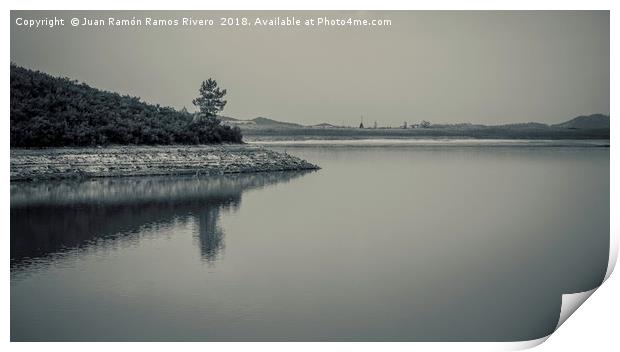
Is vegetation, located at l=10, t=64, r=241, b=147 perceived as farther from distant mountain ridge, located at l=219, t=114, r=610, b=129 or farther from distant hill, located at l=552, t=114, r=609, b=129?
distant hill, located at l=552, t=114, r=609, b=129

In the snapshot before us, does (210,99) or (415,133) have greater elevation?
(210,99)

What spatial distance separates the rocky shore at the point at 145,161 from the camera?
15023mm

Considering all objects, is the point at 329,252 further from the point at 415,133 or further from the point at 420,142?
the point at 420,142

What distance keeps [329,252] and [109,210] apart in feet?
16.2

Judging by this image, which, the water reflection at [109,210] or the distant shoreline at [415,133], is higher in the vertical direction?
the distant shoreline at [415,133]

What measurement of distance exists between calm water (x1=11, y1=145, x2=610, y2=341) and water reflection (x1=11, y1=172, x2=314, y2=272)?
0.05 m

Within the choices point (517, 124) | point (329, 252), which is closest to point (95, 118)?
point (329, 252)

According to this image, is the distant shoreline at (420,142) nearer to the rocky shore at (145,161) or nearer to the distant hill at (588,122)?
the distant hill at (588,122)

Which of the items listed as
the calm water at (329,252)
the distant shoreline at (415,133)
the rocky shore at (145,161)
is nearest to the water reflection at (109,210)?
Answer: the calm water at (329,252)

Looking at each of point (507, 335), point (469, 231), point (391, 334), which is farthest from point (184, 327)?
point (469, 231)

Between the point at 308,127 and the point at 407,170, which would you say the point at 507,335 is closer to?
the point at 308,127

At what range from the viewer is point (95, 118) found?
57.8ft

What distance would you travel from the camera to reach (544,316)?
31.4 feet

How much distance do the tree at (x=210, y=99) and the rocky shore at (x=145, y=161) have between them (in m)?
2.84
